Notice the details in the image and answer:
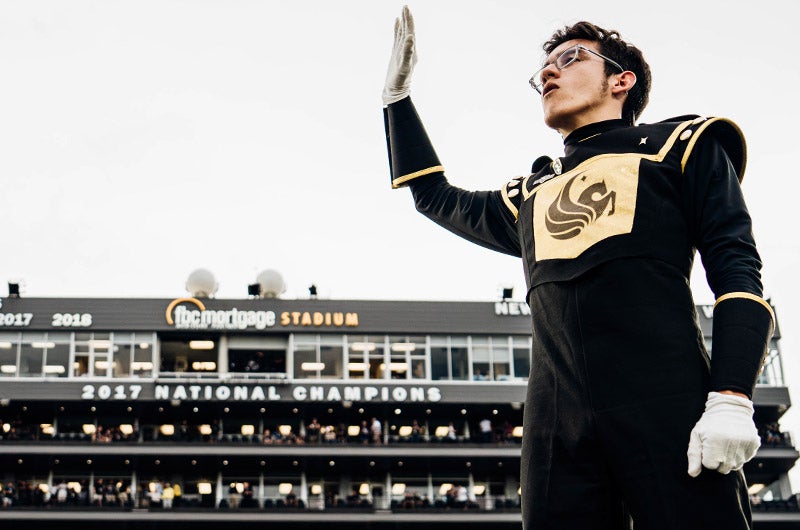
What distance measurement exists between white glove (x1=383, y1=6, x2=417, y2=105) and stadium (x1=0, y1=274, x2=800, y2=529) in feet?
156

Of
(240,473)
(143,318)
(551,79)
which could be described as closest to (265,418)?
(240,473)

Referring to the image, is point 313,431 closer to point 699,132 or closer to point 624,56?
point 624,56

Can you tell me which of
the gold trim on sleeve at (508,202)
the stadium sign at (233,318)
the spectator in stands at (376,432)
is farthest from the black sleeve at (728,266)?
the stadium sign at (233,318)

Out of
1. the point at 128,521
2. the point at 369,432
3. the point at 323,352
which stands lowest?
the point at 128,521

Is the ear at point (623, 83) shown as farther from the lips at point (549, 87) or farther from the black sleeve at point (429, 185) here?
the black sleeve at point (429, 185)

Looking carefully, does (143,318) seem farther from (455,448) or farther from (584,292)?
(584,292)

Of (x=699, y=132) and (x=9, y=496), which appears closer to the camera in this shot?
(x=699, y=132)

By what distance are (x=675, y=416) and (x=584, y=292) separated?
0.55m

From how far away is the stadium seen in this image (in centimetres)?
5203

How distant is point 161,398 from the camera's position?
53.0 metres

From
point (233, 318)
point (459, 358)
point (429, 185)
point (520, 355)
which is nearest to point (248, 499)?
point (233, 318)

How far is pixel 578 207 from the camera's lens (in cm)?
391

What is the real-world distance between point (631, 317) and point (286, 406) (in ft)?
172

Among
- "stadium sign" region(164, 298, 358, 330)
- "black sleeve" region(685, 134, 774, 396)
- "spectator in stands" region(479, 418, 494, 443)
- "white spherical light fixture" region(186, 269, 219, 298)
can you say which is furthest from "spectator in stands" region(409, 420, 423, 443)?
"black sleeve" region(685, 134, 774, 396)
